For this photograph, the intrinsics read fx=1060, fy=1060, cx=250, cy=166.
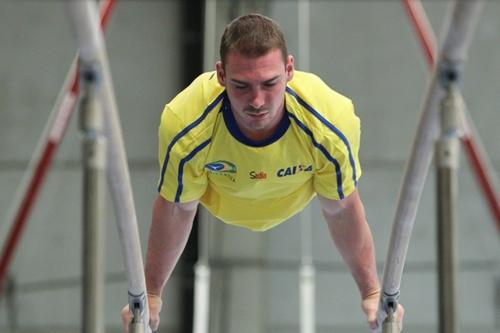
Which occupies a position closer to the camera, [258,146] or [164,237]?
[258,146]

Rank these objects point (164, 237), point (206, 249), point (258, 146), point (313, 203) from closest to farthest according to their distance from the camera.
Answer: point (258, 146) → point (164, 237) → point (206, 249) → point (313, 203)

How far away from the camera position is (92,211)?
2.50 metres

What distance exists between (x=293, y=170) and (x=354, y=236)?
1.43 feet

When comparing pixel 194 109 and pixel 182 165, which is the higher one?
pixel 194 109

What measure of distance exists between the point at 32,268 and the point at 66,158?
86 cm

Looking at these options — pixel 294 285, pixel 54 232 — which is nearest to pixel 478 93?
pixel 294 285

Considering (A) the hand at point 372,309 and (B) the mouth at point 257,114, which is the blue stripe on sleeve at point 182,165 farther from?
(A) the hand at point 372,309

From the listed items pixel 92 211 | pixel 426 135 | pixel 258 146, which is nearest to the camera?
pixel 92 211

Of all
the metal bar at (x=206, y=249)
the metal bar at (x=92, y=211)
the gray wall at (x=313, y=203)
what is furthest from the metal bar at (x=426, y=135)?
the gray wall at (x=313, y=203)

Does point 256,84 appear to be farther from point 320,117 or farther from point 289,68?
point 320,117

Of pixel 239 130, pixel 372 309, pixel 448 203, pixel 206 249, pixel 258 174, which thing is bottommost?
pixel 372 309

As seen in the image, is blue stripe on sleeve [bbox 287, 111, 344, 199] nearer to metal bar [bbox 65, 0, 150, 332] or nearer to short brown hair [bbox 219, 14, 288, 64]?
short brown hair [bbox 219, 14, 288, 64]

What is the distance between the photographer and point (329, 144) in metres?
3.61

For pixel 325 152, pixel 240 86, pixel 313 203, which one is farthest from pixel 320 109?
pixel 313 203
